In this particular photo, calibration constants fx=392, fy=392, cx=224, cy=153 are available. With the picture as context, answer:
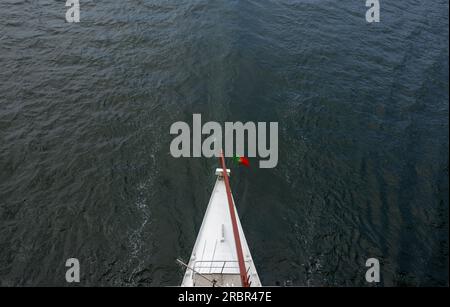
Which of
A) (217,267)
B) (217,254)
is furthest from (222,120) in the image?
(217,267)

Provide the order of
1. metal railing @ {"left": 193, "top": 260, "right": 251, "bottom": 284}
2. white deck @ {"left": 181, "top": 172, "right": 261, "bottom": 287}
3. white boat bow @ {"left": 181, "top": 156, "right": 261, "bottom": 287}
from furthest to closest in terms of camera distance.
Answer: metal railing @ {"left": 193, "top": 260, "right": 251, "bottom": 284}, white deck @ {"left": 181, "top": 172, "right": 261, "bottom": 287}, white boat bow @ {"left": 181, "top": 156, "right": 261, "bottom": 287}

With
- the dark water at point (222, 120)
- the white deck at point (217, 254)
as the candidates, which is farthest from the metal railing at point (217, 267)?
the dark water at point (222, 120)

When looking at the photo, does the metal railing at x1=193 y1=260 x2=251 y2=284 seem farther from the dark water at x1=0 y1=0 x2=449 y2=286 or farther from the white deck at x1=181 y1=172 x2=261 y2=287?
the dark water at x1=0 y1=0 x2=449 y2=286

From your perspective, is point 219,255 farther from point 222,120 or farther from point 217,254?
point 222,120

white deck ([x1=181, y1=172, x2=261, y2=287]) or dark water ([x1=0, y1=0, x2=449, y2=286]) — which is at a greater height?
dark water ([x1=0, y1=0, x2=449, y2=286])

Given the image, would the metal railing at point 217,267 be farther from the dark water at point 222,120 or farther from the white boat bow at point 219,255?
the dark water at point 222,120

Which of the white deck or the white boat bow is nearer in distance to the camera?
the white boat bow

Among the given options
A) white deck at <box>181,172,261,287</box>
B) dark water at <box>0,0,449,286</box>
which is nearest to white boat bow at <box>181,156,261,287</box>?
white deck at <box>181,172,261,287</box>
